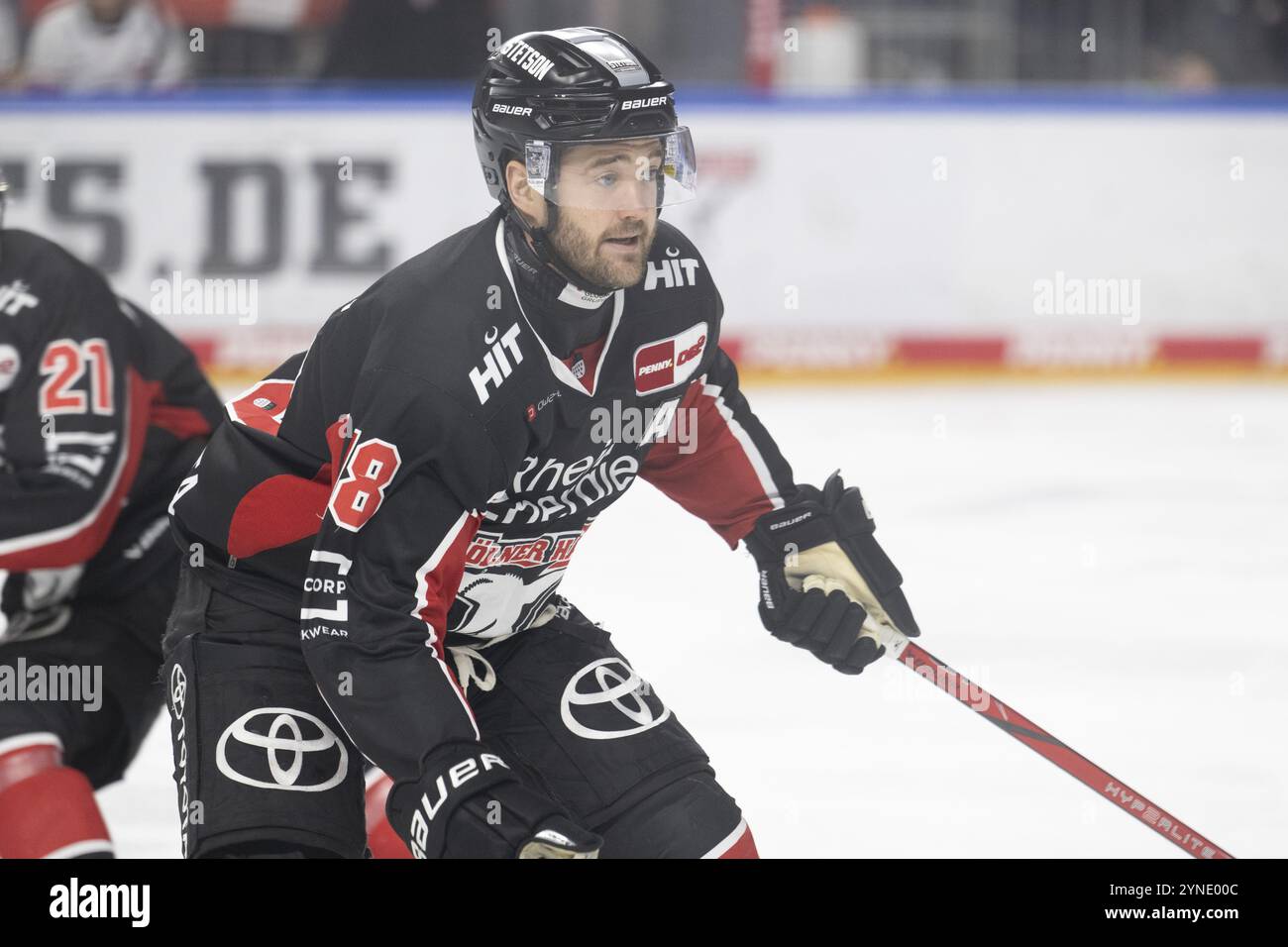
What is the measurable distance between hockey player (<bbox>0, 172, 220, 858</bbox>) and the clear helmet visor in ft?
3.13

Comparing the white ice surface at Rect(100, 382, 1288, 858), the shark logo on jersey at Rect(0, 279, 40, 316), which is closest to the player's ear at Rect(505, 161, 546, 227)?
the shark logo on jersey at Rect(0, 279, 40, 316)

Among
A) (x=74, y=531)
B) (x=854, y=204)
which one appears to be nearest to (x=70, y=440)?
(x=74, y=531)

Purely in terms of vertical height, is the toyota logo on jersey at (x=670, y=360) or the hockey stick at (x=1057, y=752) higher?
the toyota logo on jersey at (x=670, y=360)

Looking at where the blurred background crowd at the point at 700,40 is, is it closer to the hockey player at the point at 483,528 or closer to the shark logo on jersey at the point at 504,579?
the hockey player at the point at 483,528

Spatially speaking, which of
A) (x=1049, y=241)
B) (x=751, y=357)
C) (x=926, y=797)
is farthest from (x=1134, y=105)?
(x=926, y=797)

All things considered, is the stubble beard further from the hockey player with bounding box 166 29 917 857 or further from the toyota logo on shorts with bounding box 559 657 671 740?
the toyota logo on shorts with bounding box 559 657 671 740

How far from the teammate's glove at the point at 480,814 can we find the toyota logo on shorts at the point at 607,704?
0.37m

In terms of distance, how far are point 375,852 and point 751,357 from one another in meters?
4.37

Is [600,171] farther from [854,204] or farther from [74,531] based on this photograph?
[854,204]

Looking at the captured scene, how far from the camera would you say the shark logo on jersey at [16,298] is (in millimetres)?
2730

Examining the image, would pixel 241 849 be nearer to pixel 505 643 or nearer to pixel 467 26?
pixel 505 643

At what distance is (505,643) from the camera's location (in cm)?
241

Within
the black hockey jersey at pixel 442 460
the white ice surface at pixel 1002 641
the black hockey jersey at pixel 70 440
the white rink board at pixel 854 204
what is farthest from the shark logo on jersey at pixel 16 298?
the white rink board at pixel 854 204

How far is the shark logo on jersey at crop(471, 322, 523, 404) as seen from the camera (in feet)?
6.62
